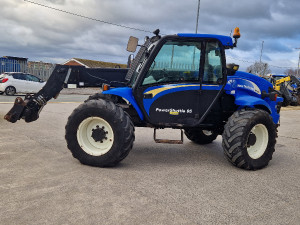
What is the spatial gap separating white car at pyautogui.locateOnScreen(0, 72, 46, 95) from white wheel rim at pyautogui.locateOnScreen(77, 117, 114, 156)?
1748 cm

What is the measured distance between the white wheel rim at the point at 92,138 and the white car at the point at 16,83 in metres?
17.5

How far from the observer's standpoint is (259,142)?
5719mm

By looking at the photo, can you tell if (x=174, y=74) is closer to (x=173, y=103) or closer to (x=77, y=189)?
(x=173, y=103)

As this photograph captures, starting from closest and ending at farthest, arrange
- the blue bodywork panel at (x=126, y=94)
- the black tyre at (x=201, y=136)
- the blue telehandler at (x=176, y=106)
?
the blue telehandler at (x=176, y=106)
the blue bodywork panel at (x=126, y=94)
the black tyre at (x=201, y=136)

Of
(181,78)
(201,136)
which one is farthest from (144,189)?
(201,136)

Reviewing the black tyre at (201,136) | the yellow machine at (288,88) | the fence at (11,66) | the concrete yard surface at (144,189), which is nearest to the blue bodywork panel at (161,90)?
the concrete yard surface at (144,189)

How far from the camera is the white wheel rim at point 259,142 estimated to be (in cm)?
558

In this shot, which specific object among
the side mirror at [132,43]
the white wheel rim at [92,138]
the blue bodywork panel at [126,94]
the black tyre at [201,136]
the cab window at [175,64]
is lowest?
the black tyre at [201,136]

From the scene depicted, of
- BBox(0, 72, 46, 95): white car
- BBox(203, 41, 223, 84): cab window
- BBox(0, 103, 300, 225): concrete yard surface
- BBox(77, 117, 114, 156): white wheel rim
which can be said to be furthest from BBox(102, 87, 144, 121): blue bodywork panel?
BBox(0, 72, 46, 95): white car

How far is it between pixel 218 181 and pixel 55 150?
324 centimetres

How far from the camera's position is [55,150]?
6.07m

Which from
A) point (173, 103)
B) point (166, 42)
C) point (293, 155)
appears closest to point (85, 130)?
point (173, 103)

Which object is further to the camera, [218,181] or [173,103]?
[173,103]

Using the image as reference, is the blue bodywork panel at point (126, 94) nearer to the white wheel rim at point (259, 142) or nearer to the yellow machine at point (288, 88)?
the white wheel rim at point (259, 142)
